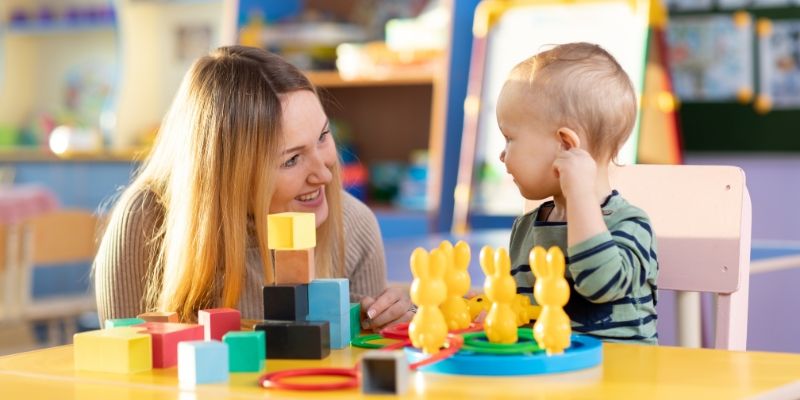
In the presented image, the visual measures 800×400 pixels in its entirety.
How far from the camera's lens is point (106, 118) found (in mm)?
5008

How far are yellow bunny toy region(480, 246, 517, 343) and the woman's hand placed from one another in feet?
0.97

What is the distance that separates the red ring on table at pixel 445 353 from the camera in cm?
98

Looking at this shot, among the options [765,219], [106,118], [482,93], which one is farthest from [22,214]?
[765,219]

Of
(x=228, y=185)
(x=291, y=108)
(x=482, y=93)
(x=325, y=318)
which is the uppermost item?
(x=482, y=93)

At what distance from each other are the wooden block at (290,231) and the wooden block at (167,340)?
0.12 metres

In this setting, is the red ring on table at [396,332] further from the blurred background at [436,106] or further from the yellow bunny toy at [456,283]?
the blurred background at [436,106]

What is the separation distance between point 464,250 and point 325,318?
17cm

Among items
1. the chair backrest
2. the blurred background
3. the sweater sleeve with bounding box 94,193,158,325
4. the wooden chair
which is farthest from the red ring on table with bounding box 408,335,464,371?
the wooden chair

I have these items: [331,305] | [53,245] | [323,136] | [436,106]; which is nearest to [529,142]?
[331,305]

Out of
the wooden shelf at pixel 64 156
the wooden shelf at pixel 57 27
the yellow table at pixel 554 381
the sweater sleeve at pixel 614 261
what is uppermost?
the wooden shelf at pixel 57 27

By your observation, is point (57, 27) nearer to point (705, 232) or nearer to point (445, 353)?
point (705, 232)

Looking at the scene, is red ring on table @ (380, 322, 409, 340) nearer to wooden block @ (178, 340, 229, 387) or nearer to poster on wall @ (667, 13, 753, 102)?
wooden block @ (178, 340, 229, 387)

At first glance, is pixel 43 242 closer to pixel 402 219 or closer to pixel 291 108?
pixel 402 219

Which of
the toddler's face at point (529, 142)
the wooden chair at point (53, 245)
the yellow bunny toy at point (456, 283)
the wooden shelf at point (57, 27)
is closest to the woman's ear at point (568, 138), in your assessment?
the toddler's face at point (529, 142)
